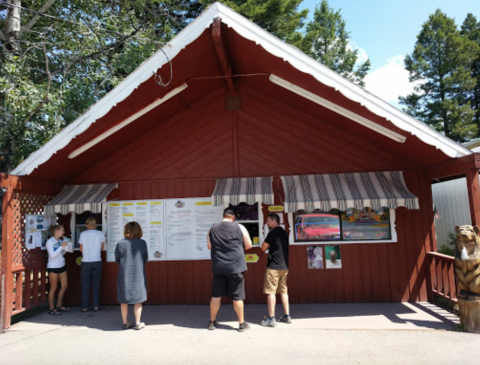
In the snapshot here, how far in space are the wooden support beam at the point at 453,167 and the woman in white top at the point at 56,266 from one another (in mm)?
6866

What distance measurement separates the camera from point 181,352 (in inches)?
171

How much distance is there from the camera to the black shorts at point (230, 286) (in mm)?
4996

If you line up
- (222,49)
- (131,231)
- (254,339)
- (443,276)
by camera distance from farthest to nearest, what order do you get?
1. (443,276)
2. (131,231)
3. (222,49)
4. (254,339)

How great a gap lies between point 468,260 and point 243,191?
142 inches

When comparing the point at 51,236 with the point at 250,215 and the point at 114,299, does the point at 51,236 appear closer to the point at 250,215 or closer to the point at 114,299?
the point at 114,299

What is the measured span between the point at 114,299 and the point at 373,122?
5.96 meters

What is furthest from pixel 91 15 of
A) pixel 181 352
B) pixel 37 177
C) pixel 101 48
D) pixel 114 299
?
pixel 181 352

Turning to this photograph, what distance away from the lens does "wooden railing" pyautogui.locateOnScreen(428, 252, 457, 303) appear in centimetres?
574

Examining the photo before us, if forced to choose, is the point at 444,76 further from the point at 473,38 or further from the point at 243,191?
the point at 243,191

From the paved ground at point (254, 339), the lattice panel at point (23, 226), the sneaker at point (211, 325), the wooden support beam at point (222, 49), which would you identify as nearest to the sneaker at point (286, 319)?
the paved ground at point (254, 339)

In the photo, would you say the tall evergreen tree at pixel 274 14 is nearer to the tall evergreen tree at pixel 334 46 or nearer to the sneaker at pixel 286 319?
the tall evergreen tree at pixel 334 46

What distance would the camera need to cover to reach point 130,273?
17.1 feet

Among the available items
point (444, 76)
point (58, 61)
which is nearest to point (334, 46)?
point (444, 76)

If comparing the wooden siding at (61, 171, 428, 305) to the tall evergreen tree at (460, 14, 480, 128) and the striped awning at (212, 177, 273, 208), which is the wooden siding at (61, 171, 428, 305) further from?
the tall evergreen tree at (460, 14, 480, 128)
